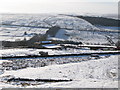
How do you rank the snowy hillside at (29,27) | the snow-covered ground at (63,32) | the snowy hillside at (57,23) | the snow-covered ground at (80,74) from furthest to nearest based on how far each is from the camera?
1. the snowy hillside at (57,23)
2. the snowy hillside at (29,27)
3. the snow-covered ground at (63,32)
4. the snow-covered ground at (80,74)

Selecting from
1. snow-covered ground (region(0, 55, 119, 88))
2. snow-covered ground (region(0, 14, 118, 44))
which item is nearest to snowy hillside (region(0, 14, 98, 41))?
snow-covered ground (region(0, 14, 118, 44))

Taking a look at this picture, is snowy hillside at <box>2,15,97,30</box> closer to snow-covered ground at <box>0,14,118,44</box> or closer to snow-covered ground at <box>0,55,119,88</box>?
snow-covered ground at <box>0,14,118,44</box>

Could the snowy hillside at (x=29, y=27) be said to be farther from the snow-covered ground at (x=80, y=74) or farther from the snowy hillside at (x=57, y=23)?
the snow-covered ground at (x=80, y=74)

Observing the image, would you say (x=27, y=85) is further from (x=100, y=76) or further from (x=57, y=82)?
(x=100, y=76)

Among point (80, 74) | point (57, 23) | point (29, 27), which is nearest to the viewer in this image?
point (80, 74)

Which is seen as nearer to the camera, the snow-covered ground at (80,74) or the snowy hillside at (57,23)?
the snow-covered ground at (80,74)

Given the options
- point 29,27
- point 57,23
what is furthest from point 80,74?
point 57,23

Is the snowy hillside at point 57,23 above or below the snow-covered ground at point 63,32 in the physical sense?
above

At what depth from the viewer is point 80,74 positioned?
11.9 metres

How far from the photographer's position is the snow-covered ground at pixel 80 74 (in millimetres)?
9705

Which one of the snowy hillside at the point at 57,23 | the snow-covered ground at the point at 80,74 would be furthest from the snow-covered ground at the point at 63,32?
the snow-covered ground at the point at 80,74

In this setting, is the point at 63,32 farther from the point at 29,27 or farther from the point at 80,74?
the point at 80,74

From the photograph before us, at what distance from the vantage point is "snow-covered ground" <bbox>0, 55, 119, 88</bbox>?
9705 millimetres

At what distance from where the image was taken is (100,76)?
1148 cm
